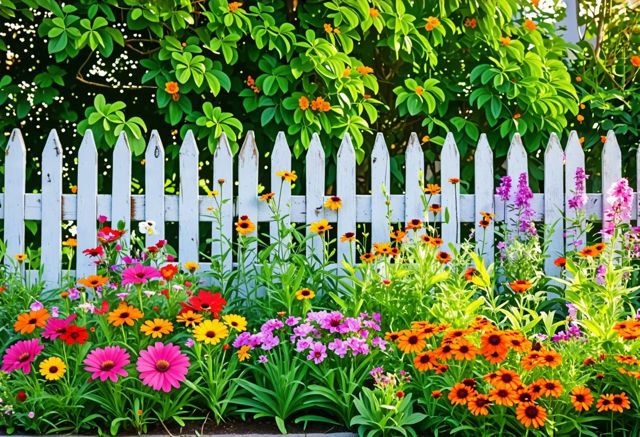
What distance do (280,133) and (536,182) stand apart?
146cm

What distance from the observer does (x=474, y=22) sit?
443cm

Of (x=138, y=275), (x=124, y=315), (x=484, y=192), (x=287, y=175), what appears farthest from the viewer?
(x=484, y=192)

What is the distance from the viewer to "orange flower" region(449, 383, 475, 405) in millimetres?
2301

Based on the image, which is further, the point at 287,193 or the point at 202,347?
the point at 287,193

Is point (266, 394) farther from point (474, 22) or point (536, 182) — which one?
point (474, 22)

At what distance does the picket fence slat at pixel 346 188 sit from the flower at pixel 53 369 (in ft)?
5.61

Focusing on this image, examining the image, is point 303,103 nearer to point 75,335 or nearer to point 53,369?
point 75,335

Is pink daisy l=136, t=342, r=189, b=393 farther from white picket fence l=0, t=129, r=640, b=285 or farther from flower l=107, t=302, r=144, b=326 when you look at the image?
white picket fence l=0, t=129, r=640, b=285

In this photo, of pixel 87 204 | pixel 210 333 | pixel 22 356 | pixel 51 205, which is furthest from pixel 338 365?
pixel 51 205

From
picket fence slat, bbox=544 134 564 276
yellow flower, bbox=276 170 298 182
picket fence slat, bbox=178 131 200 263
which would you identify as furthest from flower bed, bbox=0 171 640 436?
picket fence slat, bbox=544 134 564 276

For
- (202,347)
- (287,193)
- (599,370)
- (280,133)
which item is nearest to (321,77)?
(280,133)

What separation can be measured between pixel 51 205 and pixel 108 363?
1.70m

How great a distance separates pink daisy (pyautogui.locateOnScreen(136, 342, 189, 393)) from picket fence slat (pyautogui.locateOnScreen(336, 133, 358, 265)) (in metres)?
1.57

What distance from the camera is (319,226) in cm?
332
